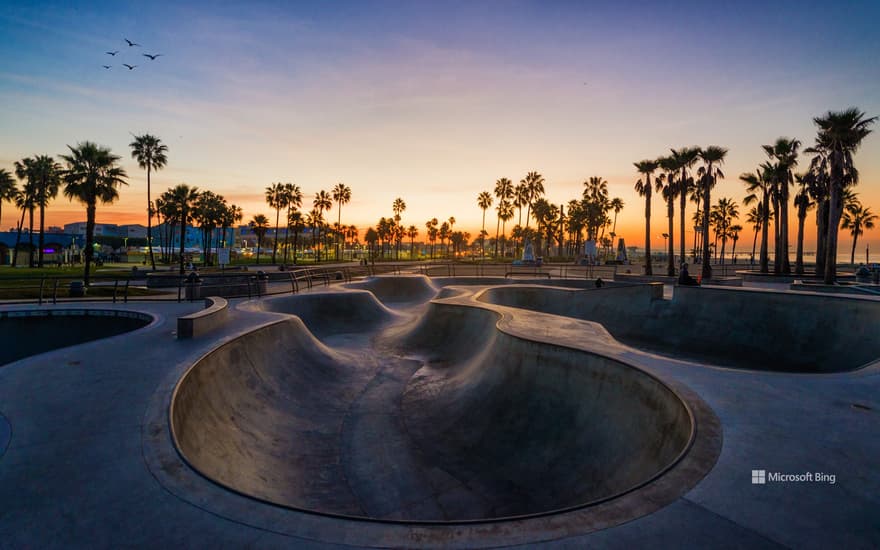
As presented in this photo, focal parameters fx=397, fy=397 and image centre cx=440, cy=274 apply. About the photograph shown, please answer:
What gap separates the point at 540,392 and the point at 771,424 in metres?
4.45

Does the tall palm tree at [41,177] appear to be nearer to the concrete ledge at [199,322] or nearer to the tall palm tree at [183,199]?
the tall palm tree at [183,199]

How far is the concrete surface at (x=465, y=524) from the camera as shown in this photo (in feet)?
11.9

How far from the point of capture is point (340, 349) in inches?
658

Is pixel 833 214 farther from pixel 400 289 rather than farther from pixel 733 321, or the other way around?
pixel 400 289

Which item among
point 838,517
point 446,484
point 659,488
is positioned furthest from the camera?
point 446,484

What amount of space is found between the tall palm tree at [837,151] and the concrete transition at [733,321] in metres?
13.0

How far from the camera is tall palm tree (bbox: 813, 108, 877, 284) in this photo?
24.7m

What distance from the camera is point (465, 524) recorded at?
397 centimetres

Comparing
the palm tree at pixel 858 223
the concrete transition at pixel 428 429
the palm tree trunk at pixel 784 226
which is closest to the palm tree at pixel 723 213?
the palm tree at pixel 858 223

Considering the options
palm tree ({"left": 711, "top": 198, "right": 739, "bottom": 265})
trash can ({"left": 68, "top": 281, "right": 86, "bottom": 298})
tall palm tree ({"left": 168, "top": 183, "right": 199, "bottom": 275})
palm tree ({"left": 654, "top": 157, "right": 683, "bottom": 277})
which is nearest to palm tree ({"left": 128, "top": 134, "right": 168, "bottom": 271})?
tall palm tree ({"left": 168, "top": 183, "right": 199, "bottom": 275})

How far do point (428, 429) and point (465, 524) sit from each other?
255 inches

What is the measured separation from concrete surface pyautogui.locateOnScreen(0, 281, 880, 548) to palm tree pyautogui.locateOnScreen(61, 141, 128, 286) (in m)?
30.5

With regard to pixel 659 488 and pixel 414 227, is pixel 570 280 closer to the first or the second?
pixel 659 488

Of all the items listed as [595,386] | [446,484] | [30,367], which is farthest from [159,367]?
[595,386]
